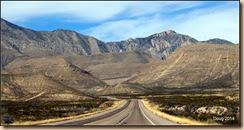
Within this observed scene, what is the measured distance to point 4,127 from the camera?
116 ft

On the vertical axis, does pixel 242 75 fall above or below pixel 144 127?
above

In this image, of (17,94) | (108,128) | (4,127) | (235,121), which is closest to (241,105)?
(235,121)

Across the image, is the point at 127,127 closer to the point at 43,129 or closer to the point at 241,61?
the point at 43,129

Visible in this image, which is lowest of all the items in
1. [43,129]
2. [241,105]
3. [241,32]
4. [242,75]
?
[43,129]

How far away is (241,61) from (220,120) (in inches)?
214

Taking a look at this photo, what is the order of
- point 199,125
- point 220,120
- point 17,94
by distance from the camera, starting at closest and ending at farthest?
point 199,125
point 220,120
point 17,94

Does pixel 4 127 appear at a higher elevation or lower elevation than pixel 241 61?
lower

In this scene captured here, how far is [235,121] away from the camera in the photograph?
3450cm

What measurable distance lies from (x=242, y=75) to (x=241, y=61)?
1.13 m

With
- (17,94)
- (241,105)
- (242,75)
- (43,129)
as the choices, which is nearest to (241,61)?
(242,75)

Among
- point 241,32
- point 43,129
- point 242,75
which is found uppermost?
point 241,32

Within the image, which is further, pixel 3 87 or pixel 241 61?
pixel 3 87

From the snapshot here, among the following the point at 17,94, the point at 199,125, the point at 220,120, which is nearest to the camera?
the point at 199,125

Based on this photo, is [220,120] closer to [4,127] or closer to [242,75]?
[242,75]
